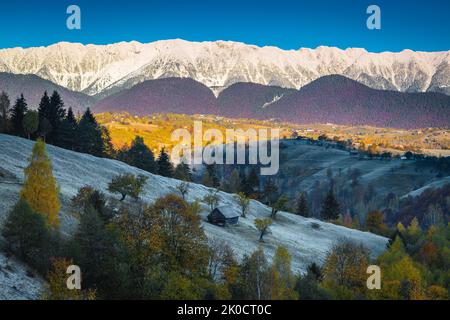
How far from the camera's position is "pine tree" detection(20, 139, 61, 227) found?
4688cm

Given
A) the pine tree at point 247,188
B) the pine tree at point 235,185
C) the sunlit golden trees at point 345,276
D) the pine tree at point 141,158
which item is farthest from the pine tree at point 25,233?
the pine tree at point 235,185

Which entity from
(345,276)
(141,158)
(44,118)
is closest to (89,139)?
(44,118)

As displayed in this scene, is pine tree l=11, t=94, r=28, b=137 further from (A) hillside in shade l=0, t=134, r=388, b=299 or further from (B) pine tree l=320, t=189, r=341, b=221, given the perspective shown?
(B) pine tree l=320, t=189, r=341, b=221

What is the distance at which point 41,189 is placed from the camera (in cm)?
4791

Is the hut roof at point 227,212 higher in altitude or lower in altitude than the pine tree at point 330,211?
higher

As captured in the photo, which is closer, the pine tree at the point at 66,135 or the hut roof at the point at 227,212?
the hut roof at the point at 227,212

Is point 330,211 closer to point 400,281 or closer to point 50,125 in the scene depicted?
point 400,281

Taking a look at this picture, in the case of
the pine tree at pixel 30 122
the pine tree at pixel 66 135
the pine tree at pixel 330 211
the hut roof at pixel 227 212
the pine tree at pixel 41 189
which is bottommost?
the pine tree at pixel 330 211

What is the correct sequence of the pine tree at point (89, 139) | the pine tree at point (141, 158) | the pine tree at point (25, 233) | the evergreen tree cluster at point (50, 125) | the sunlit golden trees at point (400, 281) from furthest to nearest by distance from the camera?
the pine tree at point (141, 158), the pine tree at point (89, 139), the evergreen tree cluster at point (50, 125), the sunlit golden trees at point (400, 281), the pine tree at point (25, 233)

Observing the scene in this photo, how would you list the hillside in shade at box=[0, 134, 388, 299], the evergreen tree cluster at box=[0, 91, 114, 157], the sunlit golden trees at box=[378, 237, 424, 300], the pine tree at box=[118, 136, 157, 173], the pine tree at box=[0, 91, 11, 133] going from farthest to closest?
the pine tree at box=[118, 136, 157, 173] < the pine tree at box=[0, 91, 11, 133] < the evergreen tree cluster at box=[0, 91, 114, 157] < the hillside in shade at box=[0, 134, 388, 299] < the sunlit golden trees at box=[378, 237, 424, 300]

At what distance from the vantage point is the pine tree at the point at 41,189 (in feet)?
154

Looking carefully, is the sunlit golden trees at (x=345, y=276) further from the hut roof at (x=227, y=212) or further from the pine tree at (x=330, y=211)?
the pine tree at (x=330, y=211)

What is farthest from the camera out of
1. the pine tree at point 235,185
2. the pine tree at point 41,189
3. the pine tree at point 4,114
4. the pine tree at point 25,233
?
the pine tree at point 235,185

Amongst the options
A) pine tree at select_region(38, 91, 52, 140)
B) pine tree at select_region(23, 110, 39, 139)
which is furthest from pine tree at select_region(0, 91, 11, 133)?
pine tree at select_region(38, 91, 52, 140)
